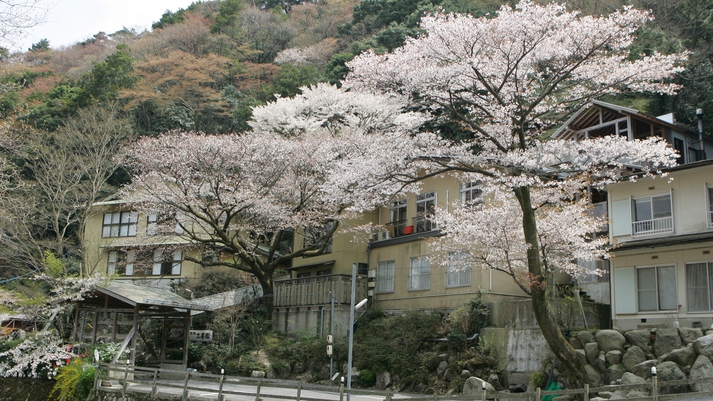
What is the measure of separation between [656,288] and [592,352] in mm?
4559

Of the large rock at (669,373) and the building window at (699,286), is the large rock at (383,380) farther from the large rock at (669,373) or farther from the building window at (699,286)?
the building window at (699,286)

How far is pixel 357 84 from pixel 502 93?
400 cm

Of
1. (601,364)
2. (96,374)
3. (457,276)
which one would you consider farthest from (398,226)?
(96,374)

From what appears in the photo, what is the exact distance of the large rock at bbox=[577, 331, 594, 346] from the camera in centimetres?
1800

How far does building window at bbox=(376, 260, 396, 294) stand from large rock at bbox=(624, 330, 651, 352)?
13014 mm

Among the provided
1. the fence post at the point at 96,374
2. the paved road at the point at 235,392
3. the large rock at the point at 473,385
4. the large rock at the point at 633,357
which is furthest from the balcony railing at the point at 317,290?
the large rock at the point at 633,357

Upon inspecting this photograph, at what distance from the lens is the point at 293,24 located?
67.8 m

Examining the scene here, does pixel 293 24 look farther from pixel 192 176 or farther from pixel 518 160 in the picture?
pixel 518 160

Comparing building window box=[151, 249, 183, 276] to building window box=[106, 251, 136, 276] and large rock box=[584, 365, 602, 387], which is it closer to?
building window box=[106, 251, 136, 276]

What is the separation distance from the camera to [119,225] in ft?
127

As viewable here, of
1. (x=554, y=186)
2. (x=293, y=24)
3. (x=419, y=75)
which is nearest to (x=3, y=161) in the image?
(x=419, y=75)

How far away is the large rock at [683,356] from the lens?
1568 centimetres

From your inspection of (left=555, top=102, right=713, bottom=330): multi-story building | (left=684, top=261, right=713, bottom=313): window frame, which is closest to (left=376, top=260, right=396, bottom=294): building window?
(left=555, top=102, right=713, bottom=330): multi-story building

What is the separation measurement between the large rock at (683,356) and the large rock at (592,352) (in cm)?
207
